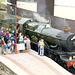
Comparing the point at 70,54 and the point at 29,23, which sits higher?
the point at 29,23

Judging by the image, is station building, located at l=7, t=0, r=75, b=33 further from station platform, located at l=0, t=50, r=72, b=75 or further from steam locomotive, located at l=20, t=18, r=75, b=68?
station platform, located at l=0, t=50, r=72, b=75

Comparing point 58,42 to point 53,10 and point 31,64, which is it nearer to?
point 31,64

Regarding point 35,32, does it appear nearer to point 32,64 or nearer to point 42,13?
point 32,64

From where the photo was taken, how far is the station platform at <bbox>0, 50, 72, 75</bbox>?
41.2ft

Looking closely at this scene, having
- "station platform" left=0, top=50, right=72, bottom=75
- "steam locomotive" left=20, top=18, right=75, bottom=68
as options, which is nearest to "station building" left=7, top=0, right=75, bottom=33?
"steam locomotive" left=20, top=18, right=75, bottom=68

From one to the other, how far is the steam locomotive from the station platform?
0.88 metres

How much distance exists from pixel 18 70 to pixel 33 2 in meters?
19.9

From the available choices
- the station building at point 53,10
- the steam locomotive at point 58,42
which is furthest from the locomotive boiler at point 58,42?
the station building at point 53,10

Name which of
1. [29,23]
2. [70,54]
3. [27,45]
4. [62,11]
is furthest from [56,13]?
[70,54]

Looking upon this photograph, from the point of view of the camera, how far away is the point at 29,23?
18844mm

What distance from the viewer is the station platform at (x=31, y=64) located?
1256cm

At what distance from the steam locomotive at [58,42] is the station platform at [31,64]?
0.88 metres

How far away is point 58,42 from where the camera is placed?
14.7 m

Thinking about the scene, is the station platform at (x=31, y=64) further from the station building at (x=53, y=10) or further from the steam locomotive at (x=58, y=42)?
the station building at (x=53, y=10)
